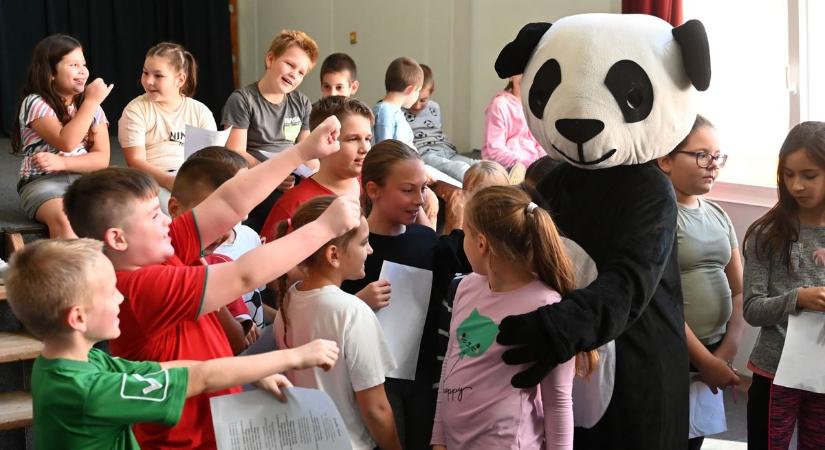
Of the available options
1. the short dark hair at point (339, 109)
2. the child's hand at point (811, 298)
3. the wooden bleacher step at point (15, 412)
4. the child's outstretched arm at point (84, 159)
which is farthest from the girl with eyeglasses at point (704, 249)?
the child's outstretched arm at point (84, 159)

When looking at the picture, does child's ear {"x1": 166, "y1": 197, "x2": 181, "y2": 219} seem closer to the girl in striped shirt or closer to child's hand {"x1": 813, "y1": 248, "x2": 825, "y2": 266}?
the girl in striped shirt

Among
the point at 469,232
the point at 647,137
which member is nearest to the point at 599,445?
the point at 469,232

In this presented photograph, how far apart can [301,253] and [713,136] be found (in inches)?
52.9

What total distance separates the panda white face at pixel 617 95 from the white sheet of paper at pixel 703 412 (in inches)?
33.0

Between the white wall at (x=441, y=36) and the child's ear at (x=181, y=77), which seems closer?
the child's ear at (x=181, y=77)

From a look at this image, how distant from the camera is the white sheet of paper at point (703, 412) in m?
2.35

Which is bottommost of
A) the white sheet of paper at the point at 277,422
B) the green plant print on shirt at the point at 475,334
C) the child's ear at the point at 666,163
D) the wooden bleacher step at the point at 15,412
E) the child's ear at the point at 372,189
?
the wooden bleacher step at the point at 15,412

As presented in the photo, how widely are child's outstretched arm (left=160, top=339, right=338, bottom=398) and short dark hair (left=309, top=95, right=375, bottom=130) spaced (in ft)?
4.53

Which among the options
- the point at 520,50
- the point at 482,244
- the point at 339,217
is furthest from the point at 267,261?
the point at 520,50

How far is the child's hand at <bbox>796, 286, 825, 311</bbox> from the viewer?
7.16 feet

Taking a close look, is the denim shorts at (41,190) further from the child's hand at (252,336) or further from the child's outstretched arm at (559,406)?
the child's outstretched arm at (559,406)

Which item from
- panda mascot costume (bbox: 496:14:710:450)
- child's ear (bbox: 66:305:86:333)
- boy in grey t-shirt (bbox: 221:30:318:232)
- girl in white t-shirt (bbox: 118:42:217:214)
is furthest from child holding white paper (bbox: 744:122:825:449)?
girl in white t-shirt (bbox: 118:42:217:214)

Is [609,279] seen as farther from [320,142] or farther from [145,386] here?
[145,386]

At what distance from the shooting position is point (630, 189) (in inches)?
71.4
